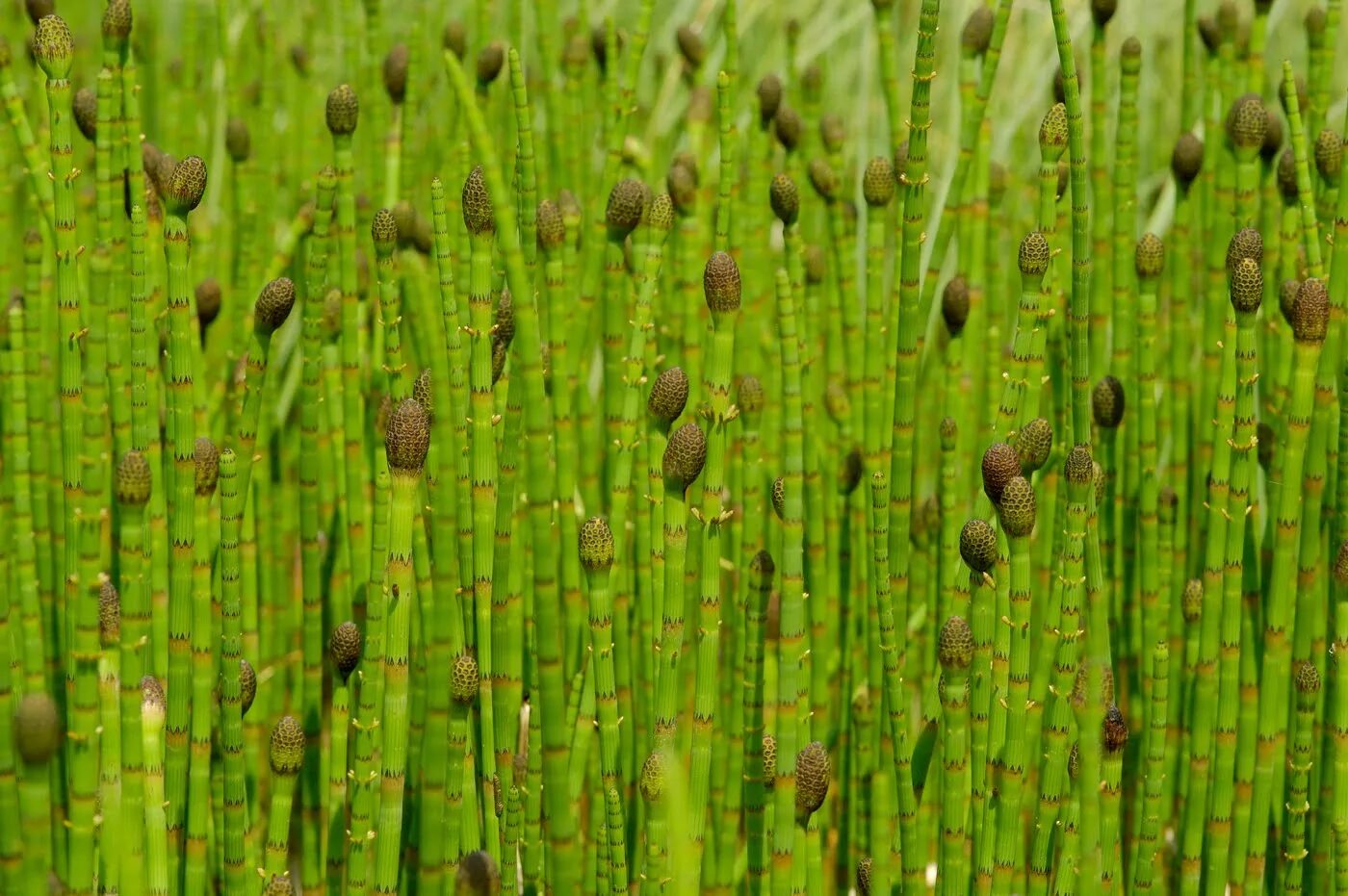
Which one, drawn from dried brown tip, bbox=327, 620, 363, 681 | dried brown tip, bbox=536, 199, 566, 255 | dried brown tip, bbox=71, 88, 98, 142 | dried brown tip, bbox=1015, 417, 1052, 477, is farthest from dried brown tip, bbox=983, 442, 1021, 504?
dried brown tip, bbox=71, 88, 98, 142

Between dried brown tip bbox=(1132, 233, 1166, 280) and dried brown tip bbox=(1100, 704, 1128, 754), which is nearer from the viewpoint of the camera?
dried brown tip bbox=(1100, 704, 1128, 754)

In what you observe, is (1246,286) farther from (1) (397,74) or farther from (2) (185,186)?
(1) (397,74)

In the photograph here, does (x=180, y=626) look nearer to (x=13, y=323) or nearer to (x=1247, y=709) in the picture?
(x=13, y=323)

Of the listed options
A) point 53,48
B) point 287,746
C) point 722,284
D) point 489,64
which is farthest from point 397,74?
point 287,746

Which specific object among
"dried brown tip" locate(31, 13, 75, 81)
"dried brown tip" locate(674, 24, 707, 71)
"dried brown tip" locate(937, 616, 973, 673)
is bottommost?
"dried brown tip" locate(937, 616, 973, 673)

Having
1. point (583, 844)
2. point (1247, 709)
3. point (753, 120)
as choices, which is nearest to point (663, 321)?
point (753, 120)

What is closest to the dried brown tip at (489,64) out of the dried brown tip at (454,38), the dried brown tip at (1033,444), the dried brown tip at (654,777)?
the dried brown tip at (454,38)

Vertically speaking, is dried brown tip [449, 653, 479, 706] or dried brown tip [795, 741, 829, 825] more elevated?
dried brown tip [449, 653, 479, 706]

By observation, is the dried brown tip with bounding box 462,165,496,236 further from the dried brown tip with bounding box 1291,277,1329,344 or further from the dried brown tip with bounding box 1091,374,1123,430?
the dried brown tip with bounding box 1091,374,1123,430
